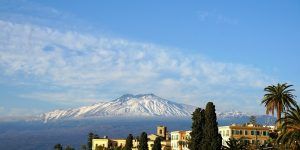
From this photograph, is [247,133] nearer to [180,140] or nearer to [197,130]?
[180,140]

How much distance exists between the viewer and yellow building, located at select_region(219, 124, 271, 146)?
145 meters

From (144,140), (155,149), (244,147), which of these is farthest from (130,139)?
(244,147)

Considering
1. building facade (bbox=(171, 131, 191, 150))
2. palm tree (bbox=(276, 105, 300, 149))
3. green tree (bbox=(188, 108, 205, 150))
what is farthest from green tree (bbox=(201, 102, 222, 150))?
building facade (bbox=(171, 131, 191, 150))

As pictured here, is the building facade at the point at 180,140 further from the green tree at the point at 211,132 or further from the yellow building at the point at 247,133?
the green tree at the point at 211,132

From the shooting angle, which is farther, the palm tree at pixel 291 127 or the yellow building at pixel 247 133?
the yellow building at pixel 247 133

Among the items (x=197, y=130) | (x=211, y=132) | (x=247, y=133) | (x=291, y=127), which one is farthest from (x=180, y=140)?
(x=291, y=127)

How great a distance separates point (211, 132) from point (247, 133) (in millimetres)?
36860

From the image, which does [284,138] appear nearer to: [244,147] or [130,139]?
[244,147]

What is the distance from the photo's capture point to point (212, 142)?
113000mm

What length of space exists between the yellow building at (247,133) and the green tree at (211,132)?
31703mm

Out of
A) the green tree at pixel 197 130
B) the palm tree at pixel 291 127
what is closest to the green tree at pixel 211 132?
the green tree at pixel 197 130

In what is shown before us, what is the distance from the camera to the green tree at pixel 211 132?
370ft

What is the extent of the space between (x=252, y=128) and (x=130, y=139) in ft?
142

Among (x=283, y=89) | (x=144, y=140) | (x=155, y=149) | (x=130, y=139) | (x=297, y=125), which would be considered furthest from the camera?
(x=130, y=139)
